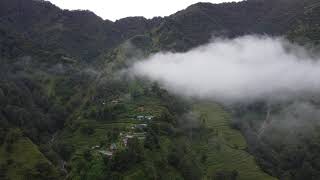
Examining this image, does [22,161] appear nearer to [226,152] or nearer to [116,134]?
[116,134]

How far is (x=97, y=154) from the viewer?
10638cm

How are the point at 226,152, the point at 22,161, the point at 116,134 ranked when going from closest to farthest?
the point at 22,161 → the point at 116,134 → the point at 226,152

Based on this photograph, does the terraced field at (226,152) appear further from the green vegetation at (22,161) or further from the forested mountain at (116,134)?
the green vegetation at (22,161)

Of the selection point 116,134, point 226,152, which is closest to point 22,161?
point 116,134

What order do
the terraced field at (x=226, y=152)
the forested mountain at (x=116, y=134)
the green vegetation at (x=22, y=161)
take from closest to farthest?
the green vegetation at (x=22, y=161), the forested mountain at (x=116, y=134), the terraced field at (x=226, y=152)

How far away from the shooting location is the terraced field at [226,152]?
385ft

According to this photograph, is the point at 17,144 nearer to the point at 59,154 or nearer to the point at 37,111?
the point at 59,154

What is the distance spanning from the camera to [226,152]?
127m

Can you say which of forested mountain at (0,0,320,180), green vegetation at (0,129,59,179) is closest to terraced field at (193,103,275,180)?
forested mountain at (0,0,320,180)

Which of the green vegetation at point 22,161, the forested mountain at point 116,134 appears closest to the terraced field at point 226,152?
the forested mountain at point 116,134

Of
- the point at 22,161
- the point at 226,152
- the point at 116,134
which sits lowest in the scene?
the point at 226,152

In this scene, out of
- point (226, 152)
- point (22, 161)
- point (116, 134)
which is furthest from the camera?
point (226, 152)

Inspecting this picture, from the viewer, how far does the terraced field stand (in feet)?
385

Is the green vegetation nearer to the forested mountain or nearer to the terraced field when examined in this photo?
the forested mountain
